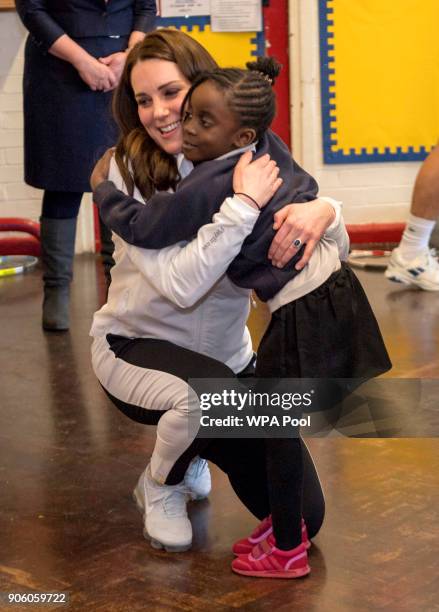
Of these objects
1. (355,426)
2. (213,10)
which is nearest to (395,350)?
(355,426)

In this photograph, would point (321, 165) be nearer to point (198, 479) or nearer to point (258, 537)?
point (198, 479)

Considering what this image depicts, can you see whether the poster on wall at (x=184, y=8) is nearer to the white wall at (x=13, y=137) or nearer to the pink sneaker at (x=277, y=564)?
the white wall at (x=13, y=137)

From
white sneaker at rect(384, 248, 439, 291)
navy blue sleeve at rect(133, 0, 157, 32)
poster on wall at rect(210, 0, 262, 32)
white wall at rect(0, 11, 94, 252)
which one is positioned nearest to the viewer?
navy blue sleeve at rect(133, 0, 157, 32)

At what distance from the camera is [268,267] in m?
2.02

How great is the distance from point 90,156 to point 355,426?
1.46 metres

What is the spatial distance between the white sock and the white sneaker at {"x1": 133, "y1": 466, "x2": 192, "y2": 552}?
7.64ft

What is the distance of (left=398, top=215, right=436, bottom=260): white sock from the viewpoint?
436cm

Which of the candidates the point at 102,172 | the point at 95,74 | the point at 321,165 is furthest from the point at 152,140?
the point at 321,165

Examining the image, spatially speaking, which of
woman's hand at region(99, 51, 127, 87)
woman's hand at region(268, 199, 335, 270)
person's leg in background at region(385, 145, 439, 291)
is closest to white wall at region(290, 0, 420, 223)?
person's leg in background at region(385, 145, 439, 291)

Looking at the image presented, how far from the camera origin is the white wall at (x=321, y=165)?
552 cm

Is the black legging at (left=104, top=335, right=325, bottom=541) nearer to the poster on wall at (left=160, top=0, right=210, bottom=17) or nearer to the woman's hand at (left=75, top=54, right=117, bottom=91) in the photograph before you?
the woman's hand at (left=75, top=54, right=117, bottom=91)

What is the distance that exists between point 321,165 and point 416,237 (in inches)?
54.8

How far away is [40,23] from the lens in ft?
12.0

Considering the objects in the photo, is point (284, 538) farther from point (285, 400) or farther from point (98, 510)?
point (98, 510)
